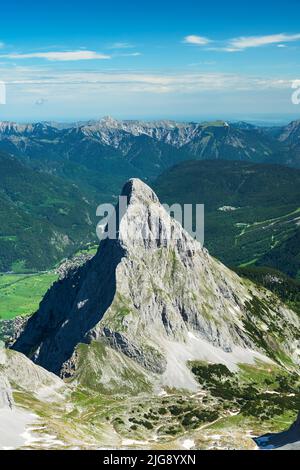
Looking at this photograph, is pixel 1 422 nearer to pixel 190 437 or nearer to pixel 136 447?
pixel 136 447

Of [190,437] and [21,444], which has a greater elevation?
[21,444]
